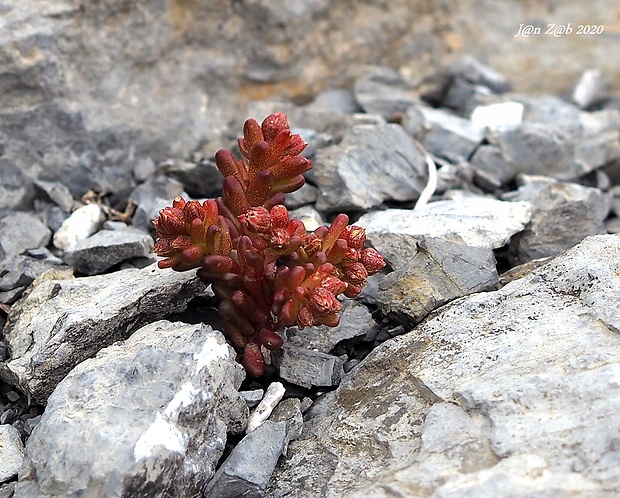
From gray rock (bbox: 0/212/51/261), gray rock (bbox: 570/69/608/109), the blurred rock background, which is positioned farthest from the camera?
gray rock (bbox: 570/69/608/109)

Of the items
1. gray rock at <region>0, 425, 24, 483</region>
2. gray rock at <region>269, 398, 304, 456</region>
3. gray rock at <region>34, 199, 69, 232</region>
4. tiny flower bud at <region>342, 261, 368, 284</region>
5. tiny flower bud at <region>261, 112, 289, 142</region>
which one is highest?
tiny flower bud at <region>261, 112, 289, 142</region>

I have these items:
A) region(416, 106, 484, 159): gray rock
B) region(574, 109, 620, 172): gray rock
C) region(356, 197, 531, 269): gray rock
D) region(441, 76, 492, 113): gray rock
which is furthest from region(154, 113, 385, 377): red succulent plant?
region(441, 76, 492, 113): gray rock

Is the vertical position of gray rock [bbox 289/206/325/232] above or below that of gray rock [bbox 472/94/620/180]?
above

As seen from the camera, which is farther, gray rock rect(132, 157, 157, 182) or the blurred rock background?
gray rock rect(132, 157, 157, 182)

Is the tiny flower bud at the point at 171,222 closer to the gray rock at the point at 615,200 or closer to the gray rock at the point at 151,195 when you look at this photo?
the gray rock at the point at 151,195

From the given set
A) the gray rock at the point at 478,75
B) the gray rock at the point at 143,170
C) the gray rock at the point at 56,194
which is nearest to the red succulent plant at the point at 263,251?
the gray rock at the point at 56,194

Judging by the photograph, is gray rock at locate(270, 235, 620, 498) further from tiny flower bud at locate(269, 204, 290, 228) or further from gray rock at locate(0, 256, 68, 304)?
gray rock at locate(0, 256, 68, 304)

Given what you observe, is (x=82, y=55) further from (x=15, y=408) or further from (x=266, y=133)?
(x=15, y=408)
